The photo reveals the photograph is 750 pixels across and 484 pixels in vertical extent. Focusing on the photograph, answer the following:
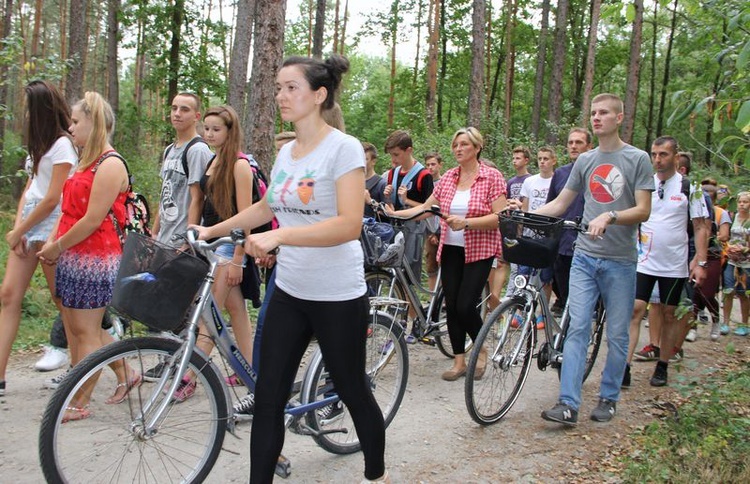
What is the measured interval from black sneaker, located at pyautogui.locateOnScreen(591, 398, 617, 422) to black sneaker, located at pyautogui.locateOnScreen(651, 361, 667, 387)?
119cm

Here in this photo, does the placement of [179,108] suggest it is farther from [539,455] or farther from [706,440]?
[706,440]

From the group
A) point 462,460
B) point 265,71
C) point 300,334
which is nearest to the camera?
point 300,334

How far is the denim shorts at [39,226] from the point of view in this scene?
14.7 ft

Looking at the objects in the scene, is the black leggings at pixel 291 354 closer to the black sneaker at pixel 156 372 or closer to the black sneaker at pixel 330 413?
the black sneaker at pixel 156 372

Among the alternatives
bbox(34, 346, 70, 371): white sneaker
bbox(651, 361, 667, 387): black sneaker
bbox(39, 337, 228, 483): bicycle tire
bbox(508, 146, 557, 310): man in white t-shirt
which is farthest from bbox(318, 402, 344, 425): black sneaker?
bbox(508, 146, 557, 310): man in white t-shirt

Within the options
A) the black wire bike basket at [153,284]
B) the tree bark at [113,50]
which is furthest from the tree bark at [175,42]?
the black wire bike basket at [153,284]

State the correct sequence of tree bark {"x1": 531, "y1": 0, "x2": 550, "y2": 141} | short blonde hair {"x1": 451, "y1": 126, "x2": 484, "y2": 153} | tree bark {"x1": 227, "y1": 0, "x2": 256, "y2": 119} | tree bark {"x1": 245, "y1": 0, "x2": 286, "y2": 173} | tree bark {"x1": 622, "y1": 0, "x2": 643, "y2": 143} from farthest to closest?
tree bark {"x1": 531, "y1": 0, "x2": 550, "y2": 141}
tree bark {"x1": 622, "y1": 0, "x2": 643, "y2": 143}
tree bark {"x1": 227, "y1": 0, "x2": 256, "y2": 119}
tree bark {"x1": 245, "y1": 0, "x2": 286, "y2": 173}
short blonde hair {"x1": 451, "y1": 126, "x2": 484, "y2": 153}

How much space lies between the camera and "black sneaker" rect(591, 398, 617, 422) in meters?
4.88

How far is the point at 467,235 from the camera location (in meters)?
5.34

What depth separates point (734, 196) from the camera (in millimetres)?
3840

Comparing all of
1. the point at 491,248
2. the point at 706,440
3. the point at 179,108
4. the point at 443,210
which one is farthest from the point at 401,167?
the point at 706,440

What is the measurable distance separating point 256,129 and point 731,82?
5618 mm

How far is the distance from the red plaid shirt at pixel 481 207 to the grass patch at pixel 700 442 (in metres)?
1.82

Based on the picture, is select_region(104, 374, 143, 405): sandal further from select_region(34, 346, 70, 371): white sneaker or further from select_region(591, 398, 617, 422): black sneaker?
select_region(591, 398, 617, 422): black sneaker
